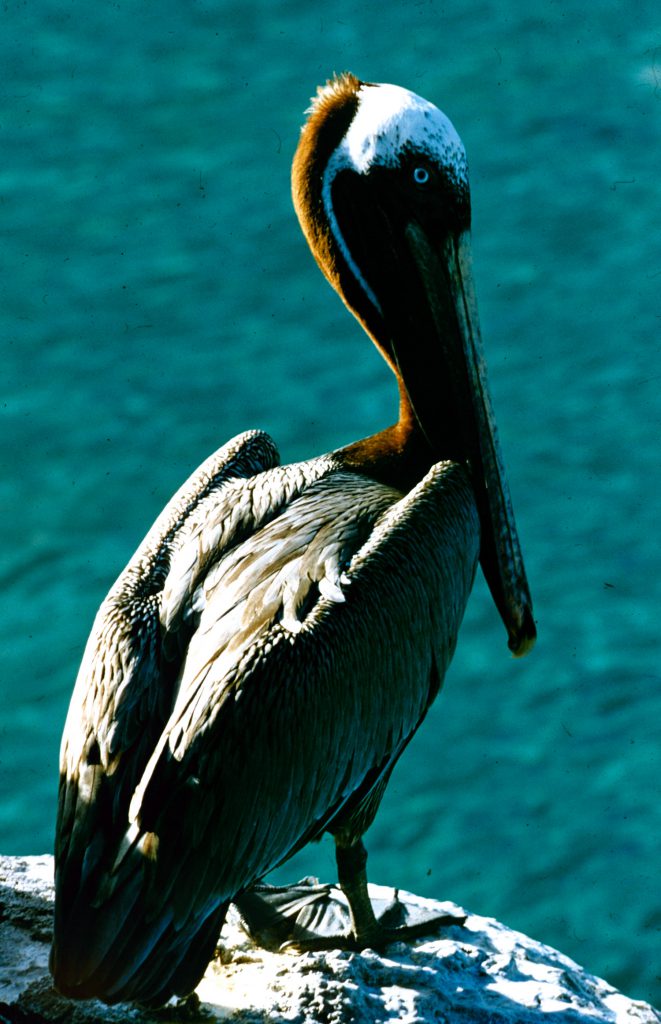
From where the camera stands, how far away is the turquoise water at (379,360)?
17.0 ft

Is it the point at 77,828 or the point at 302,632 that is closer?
the point at 77,828

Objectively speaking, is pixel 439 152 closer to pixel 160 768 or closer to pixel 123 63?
pixel 160 768

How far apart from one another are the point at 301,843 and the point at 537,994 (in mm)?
674

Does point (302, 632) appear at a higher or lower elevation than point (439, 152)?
lower

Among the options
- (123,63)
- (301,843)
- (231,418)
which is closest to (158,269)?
(231,418)

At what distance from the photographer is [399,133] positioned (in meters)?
3.66

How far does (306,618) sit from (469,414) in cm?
89

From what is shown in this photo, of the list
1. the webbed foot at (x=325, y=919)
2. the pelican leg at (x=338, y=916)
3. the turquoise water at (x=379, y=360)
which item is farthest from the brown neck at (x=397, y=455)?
the turquoise water at (x=379, y=360)

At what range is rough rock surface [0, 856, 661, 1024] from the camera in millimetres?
3256

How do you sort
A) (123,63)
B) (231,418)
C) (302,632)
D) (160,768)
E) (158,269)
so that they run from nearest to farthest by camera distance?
(160,768), (302,632), (231,418), (158,269), (123,63)

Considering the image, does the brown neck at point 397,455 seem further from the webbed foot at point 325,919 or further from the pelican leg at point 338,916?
the webbed foot at point 325,919

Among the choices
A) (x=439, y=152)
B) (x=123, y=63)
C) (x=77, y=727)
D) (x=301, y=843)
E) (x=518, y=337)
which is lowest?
(x=301, y=843)

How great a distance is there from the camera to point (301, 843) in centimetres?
336

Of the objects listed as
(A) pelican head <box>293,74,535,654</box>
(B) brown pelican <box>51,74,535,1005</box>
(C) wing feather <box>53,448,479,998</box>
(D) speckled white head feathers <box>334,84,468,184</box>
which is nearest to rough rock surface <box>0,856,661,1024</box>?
(B) brown pelican <box>51,74,535,1005</box>
